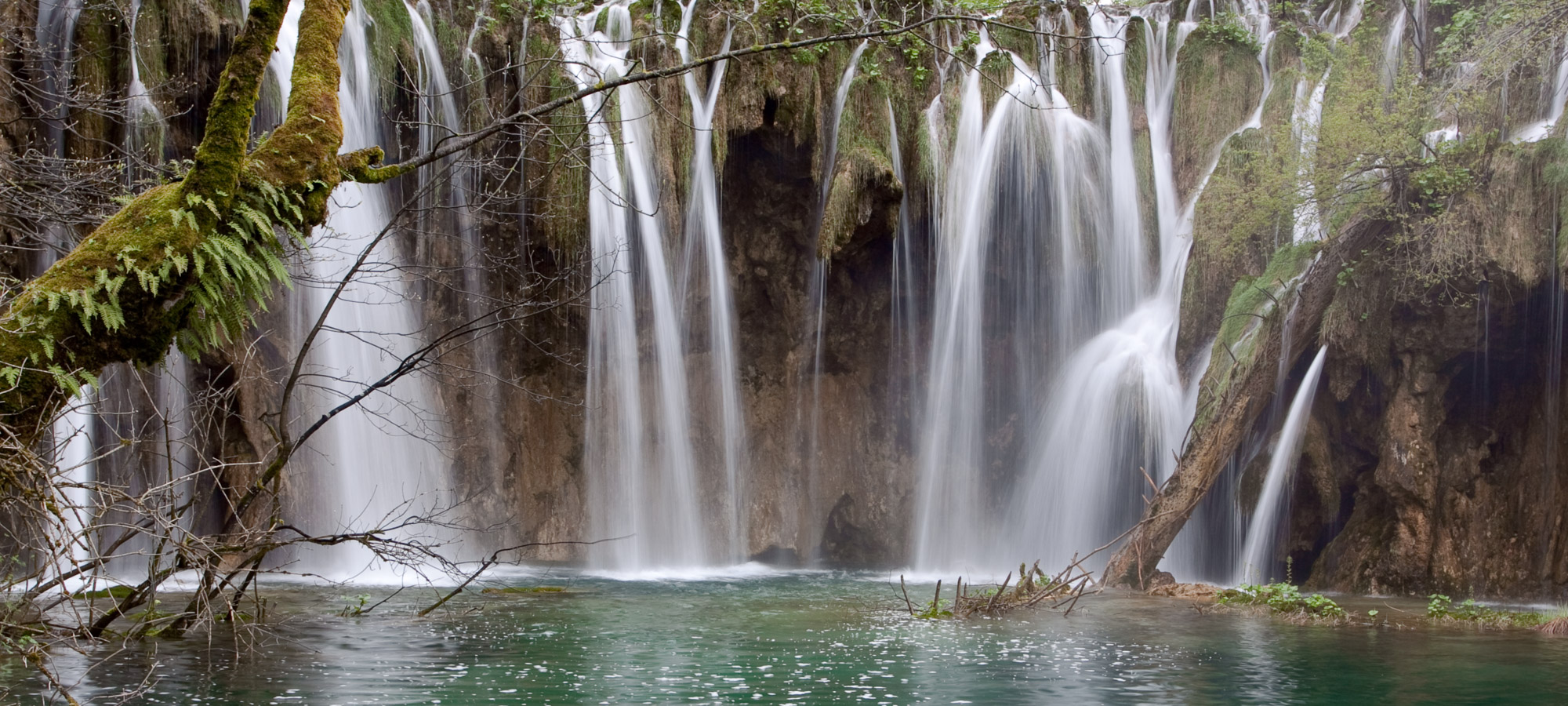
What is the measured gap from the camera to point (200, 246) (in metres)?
5.22

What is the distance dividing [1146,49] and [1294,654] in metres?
13.6

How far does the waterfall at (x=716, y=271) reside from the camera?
1788 centimetres

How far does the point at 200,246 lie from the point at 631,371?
1280 centimetres

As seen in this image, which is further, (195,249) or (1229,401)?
(1229,401)

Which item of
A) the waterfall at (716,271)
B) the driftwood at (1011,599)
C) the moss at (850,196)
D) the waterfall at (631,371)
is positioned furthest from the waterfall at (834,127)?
the driftwood at (1011,599)

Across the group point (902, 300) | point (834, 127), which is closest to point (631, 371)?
point (902, 300)

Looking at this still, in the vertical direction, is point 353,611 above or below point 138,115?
below

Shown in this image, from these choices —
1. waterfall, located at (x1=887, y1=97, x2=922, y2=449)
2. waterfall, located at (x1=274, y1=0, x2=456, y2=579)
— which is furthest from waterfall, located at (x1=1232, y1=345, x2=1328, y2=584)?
waterfall, located at (x1=274, y1=0, x2=456, y2=579)

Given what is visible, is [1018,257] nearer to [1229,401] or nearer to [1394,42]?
[1229,401]

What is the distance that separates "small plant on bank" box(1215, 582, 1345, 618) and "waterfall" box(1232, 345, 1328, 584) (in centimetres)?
332

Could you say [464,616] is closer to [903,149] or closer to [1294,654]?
[1294,654]

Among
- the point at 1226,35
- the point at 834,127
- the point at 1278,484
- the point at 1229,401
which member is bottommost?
the point at 1278,484

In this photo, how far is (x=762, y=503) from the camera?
20344mm

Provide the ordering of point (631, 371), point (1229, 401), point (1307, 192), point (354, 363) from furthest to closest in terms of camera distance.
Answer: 1. point (631, 371)
2. point (354, 363)
3. point (1307, 192)
4. point (1229, 401)
